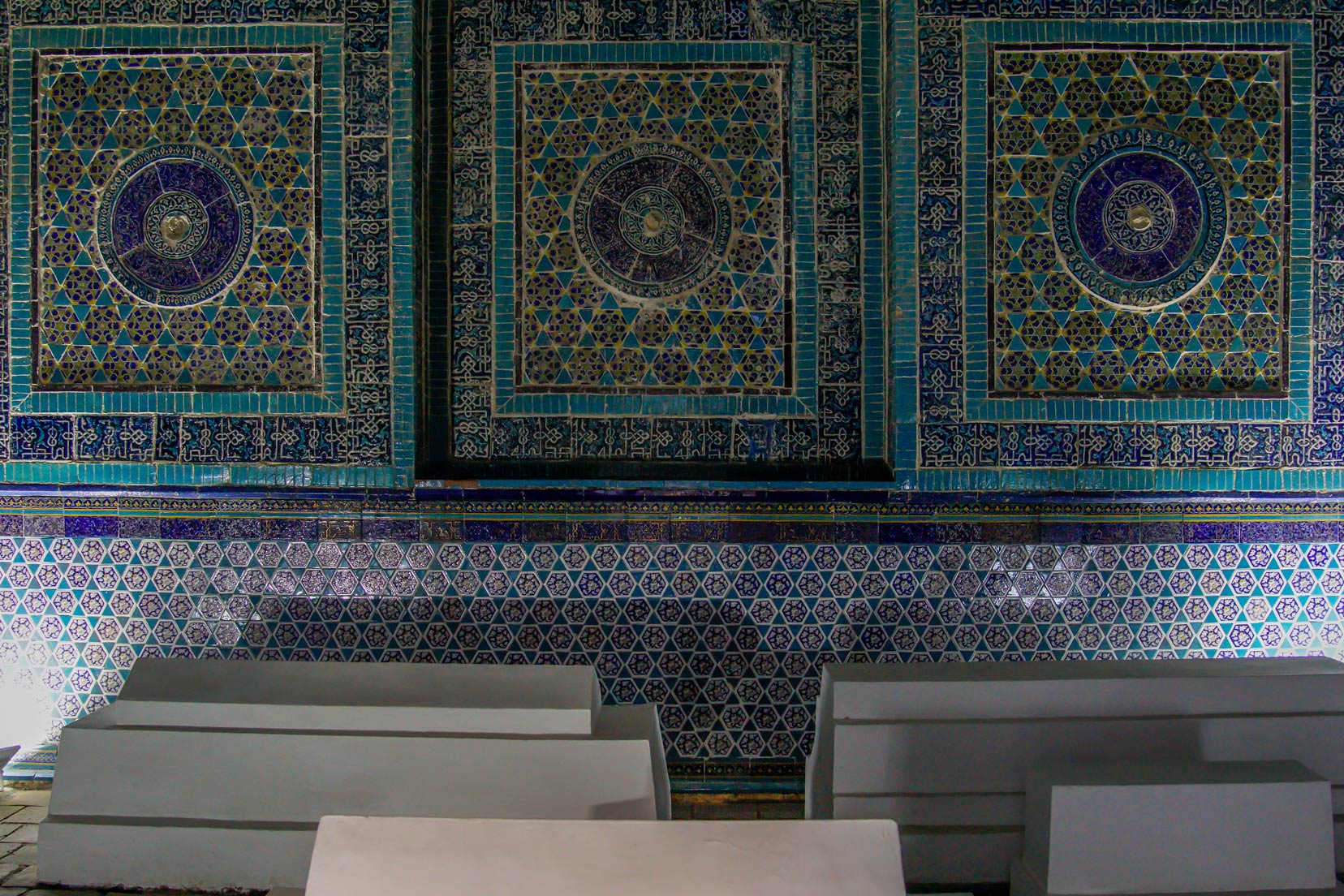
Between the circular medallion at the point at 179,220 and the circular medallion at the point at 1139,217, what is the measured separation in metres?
3.01

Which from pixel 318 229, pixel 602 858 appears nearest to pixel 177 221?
pixel 318 229

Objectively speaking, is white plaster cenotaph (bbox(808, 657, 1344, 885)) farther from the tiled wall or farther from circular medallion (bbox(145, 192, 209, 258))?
circular medallion (bbox(145, 192, 209, 258))

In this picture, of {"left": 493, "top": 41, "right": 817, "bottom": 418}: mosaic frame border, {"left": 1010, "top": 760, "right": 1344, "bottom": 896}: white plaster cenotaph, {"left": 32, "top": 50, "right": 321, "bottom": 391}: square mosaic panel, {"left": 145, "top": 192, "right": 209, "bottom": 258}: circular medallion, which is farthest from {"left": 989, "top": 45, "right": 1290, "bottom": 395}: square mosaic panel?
{"left": 145, "top": 192, "right": 209, "bottom": 258}: circular medallion

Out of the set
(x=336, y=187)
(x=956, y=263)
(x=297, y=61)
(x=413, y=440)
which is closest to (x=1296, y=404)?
(x=956, y=263)

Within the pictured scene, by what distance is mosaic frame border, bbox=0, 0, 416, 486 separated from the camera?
3.02 metres

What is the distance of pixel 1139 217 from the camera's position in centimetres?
304

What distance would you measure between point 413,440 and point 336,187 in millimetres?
967

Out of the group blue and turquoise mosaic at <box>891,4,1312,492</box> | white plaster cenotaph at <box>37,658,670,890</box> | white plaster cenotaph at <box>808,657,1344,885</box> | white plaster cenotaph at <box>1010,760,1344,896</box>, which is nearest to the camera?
white plaster cenotaph at <box>1010,760,1344,896</box>

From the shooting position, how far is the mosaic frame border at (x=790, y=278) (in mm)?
3100

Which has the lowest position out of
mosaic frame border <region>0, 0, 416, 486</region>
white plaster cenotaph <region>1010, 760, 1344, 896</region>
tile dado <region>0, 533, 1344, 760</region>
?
white plaster cenotaph <region>1010, 760, 1344, 896</region>

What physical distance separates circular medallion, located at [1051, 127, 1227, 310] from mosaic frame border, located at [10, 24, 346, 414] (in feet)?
8.64

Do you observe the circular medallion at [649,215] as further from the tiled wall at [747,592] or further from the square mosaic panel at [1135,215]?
the square mosaic panel at [1135,215]

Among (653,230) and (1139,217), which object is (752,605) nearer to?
(653,230)

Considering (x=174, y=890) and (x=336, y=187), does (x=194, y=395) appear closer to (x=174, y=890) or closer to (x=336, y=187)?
(x=336, y=187)
